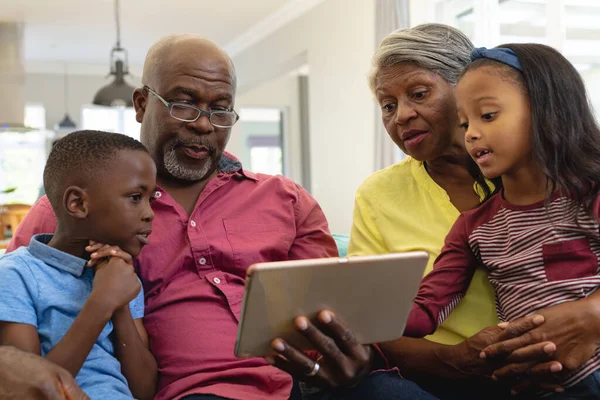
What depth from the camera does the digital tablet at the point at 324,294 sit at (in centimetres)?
105

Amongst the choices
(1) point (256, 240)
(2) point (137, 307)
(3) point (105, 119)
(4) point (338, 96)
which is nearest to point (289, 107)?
(3) point (105, 119)

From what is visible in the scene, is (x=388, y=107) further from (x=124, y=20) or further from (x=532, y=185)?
(x=124, y=20)

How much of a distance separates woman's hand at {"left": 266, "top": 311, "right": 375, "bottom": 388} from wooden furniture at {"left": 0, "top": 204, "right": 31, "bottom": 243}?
164 inches

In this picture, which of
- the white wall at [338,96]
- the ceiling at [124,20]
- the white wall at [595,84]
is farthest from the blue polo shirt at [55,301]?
the ceiling at [124,20]

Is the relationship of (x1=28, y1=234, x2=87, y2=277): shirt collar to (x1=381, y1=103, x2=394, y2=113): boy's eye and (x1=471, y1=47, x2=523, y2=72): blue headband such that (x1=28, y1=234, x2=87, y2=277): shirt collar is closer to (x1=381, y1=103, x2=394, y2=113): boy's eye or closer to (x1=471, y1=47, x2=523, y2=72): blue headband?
(x1=381, y1=103, x2=394, y2=113): boy's eye

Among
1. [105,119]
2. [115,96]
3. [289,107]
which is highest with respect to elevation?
[289,107]

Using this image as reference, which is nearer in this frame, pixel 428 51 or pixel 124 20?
pixel 428 51

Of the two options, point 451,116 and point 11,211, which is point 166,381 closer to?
point 451,116

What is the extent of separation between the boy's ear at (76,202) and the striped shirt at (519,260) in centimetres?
70

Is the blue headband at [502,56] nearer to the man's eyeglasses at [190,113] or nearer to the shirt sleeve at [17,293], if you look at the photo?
the man's eyeglasses at [190,113]

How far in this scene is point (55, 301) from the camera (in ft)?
4.34

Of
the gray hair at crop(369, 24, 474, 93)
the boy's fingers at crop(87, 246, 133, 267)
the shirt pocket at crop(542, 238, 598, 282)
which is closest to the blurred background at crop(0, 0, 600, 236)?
the gray hair at crop(369, 24, 474, 93)

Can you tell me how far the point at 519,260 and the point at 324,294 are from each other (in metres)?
0.45

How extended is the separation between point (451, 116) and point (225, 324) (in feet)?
2.44
